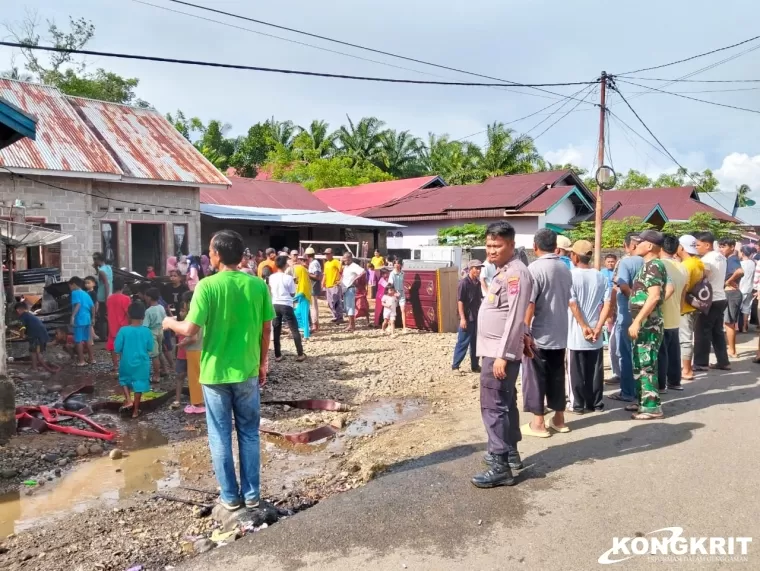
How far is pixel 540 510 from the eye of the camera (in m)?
3.99

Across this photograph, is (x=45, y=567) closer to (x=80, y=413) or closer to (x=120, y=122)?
(x=80, y=413)

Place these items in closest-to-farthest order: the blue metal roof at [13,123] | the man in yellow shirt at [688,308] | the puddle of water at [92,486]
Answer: the puddle of water at [92,486] → the blue metal roof at [13,123] → the man in yellow shirt at [688,308]

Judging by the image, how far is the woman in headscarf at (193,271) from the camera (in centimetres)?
1425

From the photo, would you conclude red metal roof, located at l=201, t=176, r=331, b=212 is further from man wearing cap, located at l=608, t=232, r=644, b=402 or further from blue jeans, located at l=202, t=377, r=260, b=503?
blue jeans, located at l=202, t=377, r=260, b=503

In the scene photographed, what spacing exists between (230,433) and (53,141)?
13.1 metres

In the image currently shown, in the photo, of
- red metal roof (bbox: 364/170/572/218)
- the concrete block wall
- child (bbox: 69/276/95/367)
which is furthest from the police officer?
red metal roof (bbox: 364/170/572/218)

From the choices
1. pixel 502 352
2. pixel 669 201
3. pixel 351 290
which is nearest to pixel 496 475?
pixel 502 352

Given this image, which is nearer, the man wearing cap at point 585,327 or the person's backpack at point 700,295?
the man wearing cap at point 585,327

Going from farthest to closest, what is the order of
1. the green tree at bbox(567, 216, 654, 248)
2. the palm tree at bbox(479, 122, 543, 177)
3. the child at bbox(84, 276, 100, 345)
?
1. the palm tree at bbox(479, 122, 543, 177)
2. the green tree at bbox(567, 216, 654, 248)
3. the child at bbox(84, 276, 100, 345)

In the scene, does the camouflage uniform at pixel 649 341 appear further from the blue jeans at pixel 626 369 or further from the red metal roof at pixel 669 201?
the red metal roof at pixel 669 201

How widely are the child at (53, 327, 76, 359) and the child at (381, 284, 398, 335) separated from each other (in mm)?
6130

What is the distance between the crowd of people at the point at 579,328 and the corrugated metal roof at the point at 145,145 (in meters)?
9.95

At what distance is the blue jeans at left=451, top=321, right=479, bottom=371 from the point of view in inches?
355

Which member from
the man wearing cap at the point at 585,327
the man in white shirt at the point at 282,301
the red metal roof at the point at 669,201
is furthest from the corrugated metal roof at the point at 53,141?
the red metal roof at the point at 669,201
